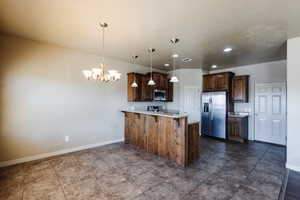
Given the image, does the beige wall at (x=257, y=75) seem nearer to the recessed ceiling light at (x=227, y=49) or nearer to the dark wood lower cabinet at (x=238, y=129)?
the dark wood lower cabinet at (x=238, y=129)

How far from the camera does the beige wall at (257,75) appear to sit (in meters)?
4.79

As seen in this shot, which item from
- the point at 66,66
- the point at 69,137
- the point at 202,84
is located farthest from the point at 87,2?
the point at 202,84

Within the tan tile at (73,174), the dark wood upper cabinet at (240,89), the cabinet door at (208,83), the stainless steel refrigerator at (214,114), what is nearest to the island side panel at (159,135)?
the tan tile at (73,174)

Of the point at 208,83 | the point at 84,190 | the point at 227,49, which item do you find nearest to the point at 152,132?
the point at 84,190

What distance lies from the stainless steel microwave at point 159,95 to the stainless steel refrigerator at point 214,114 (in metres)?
1.53

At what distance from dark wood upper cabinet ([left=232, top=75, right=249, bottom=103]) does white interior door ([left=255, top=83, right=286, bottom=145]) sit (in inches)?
13.2

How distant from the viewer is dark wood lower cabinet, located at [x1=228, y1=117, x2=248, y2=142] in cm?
501

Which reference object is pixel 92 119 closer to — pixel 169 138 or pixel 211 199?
pixel 169 138

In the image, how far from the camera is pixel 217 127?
17.7 ft

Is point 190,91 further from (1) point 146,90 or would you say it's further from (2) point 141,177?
(2) point 141,177

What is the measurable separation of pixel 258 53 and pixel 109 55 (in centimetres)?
427

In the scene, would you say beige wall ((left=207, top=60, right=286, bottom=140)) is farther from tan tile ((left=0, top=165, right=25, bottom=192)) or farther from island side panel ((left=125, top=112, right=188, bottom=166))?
tan tile ((left=0, top=165, right=25, bottom=192))

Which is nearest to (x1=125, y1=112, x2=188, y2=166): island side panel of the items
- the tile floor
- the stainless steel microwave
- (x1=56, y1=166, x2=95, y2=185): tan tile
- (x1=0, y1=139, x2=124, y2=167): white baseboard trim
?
the tile floor

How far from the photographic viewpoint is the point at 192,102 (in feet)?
20.0
